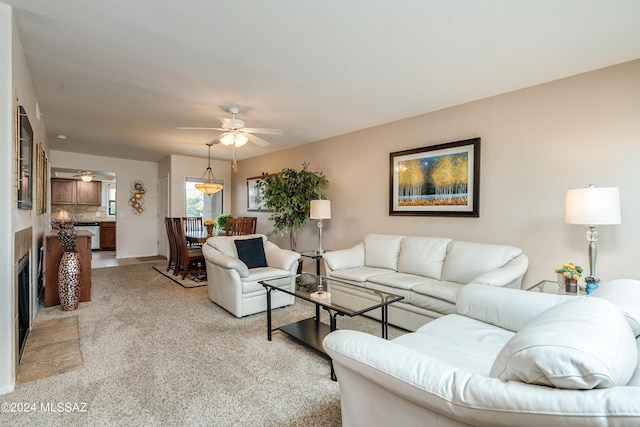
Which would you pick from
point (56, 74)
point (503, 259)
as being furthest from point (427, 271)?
point (56, 74)

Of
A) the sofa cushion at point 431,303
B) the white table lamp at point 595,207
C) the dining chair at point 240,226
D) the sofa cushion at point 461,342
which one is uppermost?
the white table lamp at point 595,207

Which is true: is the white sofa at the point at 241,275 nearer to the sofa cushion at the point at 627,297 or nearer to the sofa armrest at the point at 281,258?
the sofa armrest at the point at 281,258

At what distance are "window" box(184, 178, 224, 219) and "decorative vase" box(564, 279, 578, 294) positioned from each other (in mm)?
6762

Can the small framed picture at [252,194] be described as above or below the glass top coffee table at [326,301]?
above

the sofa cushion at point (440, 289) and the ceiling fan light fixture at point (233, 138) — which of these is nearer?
the sofa cushion at point (440, 289)

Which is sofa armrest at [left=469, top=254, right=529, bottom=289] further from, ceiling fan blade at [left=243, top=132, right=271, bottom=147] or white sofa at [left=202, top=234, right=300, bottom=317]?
ceiling fan blade at [left=243, top=132, right=271, bottom=147]

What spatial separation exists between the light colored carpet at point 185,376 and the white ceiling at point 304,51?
95.3 inches

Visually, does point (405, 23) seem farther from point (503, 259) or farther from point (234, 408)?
point (234, 408)

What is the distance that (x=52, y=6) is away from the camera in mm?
1922

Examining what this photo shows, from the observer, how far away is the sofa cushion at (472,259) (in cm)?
294

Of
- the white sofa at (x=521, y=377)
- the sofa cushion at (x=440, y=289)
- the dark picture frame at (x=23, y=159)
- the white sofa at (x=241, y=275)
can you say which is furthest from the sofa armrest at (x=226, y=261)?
the white sofa at (x=521, y=377)

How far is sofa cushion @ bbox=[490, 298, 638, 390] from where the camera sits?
80 centimetres

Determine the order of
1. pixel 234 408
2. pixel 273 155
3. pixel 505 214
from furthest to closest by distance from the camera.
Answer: pixel 273 155 < pixel 505 214 < pixel 234 408

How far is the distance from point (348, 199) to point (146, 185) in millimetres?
5485
